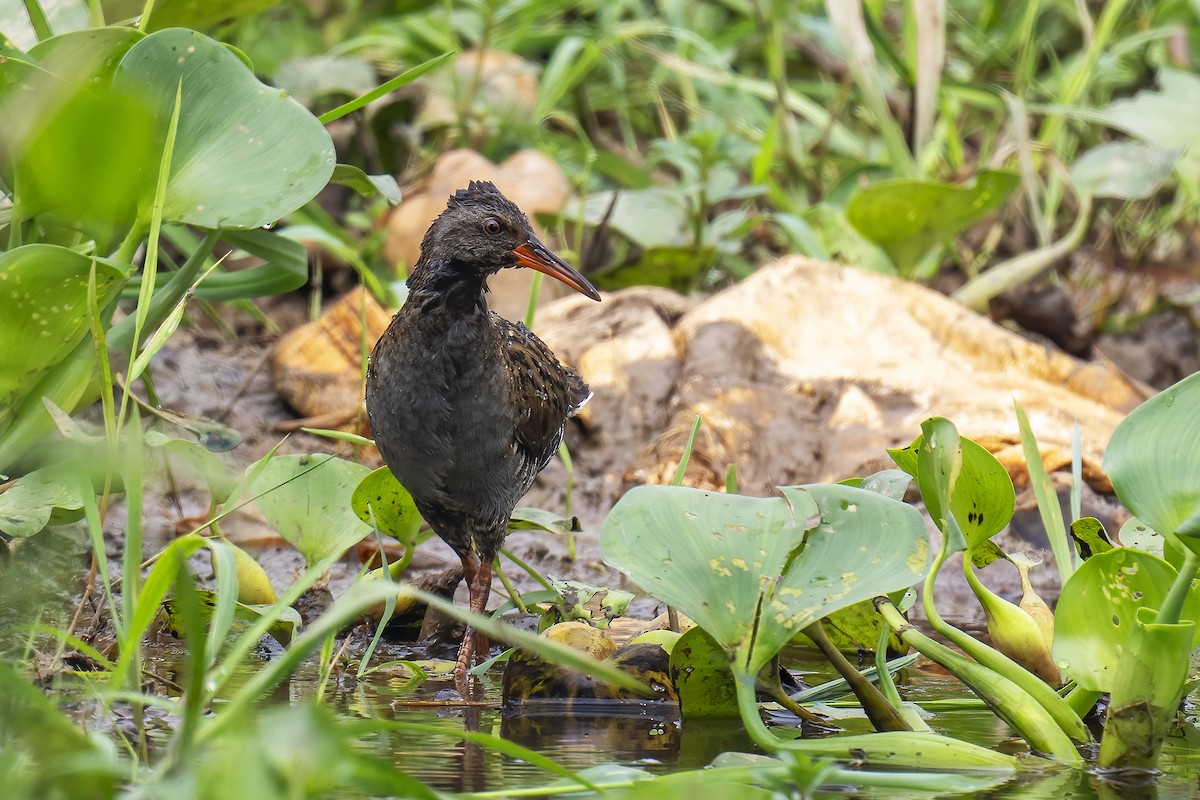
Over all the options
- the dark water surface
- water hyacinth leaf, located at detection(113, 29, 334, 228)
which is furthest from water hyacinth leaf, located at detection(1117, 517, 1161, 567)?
water hyacinth leaf, located at detection(113, 29, 334, 228)

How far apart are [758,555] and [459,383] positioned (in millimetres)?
1223

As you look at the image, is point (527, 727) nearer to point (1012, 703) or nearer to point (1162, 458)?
point (1012, 703)

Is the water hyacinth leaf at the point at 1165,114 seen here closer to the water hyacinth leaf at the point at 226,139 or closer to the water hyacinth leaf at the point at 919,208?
the water hyacinth leaf at the point at 919,208

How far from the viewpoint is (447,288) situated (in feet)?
10.8

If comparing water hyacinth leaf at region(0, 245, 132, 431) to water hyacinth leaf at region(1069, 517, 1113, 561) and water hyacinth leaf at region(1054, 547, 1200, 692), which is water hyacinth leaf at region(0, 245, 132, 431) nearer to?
water hyacinth leaf at region(1054, 547, 1200, 692)

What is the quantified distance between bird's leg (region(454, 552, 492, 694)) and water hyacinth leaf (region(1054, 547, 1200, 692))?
1.31 meters

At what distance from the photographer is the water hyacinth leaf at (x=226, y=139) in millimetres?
2732

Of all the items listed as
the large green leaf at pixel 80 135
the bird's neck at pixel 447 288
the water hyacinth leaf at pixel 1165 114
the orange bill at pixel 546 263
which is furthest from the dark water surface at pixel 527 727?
the water hyacinth leaf at pixel 1165 114

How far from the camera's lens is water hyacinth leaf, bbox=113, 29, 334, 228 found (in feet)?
8.96

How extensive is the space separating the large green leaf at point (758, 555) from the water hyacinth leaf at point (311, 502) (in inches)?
40.0

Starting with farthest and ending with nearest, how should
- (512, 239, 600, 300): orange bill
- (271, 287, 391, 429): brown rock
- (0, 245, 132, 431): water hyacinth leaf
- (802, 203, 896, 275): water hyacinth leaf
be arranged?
(802, 203, 896, 275): water hyacinth leaf
(271, 287, 391, 429): brown rock
(512, 239, 600, 300): orange bill
(0, 245, 132, 431): water hyacinth leaf

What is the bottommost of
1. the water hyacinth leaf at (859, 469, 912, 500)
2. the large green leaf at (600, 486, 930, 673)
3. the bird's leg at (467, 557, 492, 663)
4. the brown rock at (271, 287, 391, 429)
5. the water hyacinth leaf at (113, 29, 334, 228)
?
the brown rock at (271, 287, 391, 429)

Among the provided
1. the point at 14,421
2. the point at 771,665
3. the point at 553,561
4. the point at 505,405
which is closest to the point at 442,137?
the point at 553,561

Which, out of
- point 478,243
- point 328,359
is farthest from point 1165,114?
point 478,243
